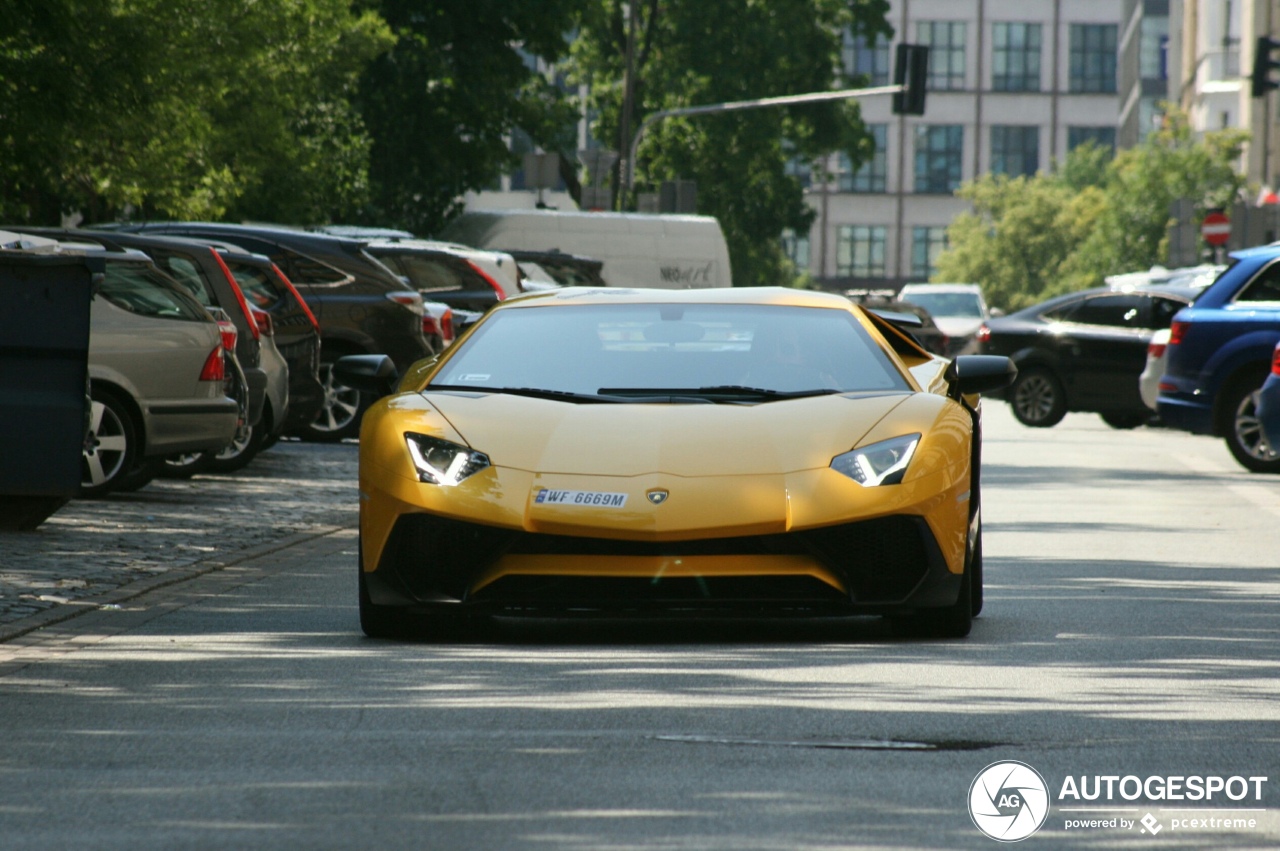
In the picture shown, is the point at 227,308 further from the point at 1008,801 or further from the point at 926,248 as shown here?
the point at 926,248

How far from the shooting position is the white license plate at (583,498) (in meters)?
8.24

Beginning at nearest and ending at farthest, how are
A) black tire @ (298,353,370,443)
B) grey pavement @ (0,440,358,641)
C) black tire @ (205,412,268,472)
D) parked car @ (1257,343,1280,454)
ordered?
grey pavement @ (0,440,358,641) < parked car @ (1257,343,1280,454) < black tire @ (205,412,268,472) < black tire @ (298,353,370,443)

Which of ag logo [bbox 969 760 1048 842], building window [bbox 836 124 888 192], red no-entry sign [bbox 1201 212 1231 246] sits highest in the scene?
building window [bbox 836 124 888 192]

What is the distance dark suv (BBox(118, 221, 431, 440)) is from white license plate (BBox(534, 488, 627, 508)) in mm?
12453

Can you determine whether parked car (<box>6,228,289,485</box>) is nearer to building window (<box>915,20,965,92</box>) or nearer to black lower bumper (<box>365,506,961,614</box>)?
black lower bumper (<box>365,506,961,614</box>)

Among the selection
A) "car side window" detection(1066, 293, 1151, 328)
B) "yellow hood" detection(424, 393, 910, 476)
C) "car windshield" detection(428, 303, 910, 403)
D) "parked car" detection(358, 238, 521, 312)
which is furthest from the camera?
"car side window" detection(1066, 293, 1151, 328)

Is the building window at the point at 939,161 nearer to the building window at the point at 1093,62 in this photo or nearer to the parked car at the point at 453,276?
the building window at the point at 1093,62

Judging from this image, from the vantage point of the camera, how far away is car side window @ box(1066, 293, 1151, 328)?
2689cm

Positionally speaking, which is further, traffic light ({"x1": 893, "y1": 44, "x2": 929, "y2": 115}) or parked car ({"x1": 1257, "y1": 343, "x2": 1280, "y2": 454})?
traffic light ({"x1": 893, "y1": 44, "x2": 929, "y2": 115})

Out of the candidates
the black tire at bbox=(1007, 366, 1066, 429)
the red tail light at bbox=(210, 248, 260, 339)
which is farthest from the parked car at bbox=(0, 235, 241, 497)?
the black tire at bbox=(1007, 366, 1066, 429)

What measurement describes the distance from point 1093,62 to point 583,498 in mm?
122721

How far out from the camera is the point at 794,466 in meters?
8.34

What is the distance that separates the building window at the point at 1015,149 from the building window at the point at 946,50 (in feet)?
10.9

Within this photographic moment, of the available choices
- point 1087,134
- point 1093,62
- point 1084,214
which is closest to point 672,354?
point 1084,214
